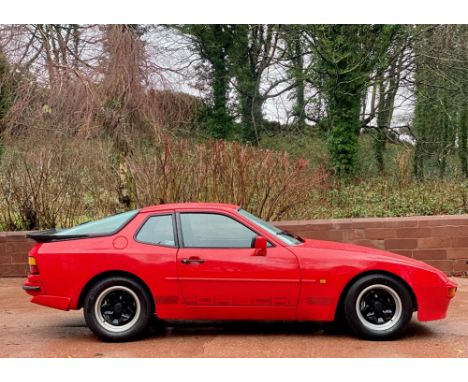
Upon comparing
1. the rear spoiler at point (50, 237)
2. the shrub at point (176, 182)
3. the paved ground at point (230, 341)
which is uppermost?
the shrub at point (176, 182)

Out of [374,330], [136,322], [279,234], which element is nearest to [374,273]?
[374,330]

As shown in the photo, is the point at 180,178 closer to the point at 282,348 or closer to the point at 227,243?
the point at 227,243

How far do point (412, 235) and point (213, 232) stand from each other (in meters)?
4.69

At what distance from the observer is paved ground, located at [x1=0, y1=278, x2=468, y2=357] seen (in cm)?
504

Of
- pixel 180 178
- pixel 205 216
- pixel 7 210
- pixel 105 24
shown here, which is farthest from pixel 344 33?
pixel 205 216

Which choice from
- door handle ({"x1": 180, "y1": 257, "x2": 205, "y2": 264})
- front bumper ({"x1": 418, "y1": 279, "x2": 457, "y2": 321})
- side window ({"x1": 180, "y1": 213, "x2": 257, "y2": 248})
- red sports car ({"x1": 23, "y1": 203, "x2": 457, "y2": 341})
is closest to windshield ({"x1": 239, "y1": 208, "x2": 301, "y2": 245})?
red sports car ({"x1": 23, "y1": 203, "x2": 457, "y2": 341})

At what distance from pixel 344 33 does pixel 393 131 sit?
539 cm

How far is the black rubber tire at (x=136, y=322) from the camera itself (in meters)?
5.42

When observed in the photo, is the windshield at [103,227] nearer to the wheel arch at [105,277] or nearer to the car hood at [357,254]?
the wheel arch at [105,277]

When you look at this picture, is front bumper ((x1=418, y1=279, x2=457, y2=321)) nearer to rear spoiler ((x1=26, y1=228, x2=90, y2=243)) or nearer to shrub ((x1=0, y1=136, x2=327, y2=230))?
rear spoiler ((x1=26, y1=228, x2=90, y2=243))

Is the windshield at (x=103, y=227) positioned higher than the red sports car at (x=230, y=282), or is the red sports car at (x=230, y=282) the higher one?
the windshield at (x=103, y=227)

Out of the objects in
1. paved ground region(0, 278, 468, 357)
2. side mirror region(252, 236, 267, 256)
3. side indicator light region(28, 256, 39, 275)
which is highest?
side mirror region(252, 236, 267, 256)

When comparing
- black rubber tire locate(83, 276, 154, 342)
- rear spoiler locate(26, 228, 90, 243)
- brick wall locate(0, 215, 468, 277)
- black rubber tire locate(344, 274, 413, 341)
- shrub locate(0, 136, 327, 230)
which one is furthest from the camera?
shrub locate(0, 136, 327, 230)

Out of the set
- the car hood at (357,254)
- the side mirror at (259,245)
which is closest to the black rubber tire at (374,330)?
the car hood at (357,254)
